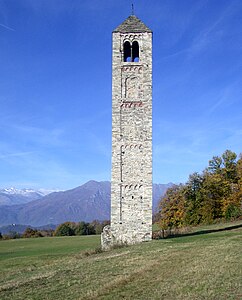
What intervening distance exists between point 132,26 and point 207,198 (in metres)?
27.8

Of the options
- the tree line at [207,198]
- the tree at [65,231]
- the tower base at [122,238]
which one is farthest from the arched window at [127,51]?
the tree at [65,231]

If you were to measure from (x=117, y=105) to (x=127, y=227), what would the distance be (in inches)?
308

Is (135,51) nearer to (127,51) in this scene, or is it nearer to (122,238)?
(127,51)

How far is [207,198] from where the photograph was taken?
47312 millimetres

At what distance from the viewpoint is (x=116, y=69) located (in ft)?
82.3

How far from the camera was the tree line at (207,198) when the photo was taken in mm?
45719

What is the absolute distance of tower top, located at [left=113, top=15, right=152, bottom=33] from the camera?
25.6m

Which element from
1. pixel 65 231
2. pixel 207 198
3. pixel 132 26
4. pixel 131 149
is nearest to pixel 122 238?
pixel 131 149

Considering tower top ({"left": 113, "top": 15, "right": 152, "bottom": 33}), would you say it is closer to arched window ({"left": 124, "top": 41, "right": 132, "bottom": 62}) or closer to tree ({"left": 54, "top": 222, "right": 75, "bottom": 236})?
arched window ({"left": 124, "top": 41, "right": 132, "bottom": 62})

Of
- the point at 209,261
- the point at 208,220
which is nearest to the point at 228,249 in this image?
the point at 209,261

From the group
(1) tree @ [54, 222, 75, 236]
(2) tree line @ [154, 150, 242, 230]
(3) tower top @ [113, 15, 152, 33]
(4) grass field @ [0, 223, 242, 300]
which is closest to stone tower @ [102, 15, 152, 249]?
(3) tower top @ [113, 15, 152, 33]

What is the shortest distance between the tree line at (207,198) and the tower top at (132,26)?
85.8 ft

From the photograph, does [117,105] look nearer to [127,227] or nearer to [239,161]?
[127,227]

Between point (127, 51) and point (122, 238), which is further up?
point (127, 51)
